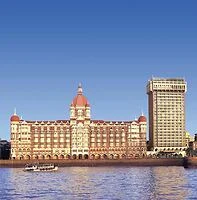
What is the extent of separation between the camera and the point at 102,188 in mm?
103625

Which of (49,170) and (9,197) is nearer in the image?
(9,197)

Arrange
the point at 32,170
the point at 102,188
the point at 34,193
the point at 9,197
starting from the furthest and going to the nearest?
1. the point at 32,170
2. the point at 102,188
3. the point at 34,193
4. the point at 9,197

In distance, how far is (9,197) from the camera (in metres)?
89.1

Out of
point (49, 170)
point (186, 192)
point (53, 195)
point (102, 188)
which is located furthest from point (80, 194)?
point (49, 170)

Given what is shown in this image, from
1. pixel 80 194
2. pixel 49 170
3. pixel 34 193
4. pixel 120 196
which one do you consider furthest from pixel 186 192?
pixel 49 170

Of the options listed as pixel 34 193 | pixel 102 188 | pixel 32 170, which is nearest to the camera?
pixel 34 193

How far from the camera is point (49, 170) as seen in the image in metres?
199

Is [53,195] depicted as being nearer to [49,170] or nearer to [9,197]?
[9,197]

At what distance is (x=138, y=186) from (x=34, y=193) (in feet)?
78.6

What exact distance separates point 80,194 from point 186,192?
59.4ft

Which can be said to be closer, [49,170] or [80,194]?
[80,194]

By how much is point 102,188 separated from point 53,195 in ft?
49.6

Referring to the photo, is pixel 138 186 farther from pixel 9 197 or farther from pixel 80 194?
pixel 9 197

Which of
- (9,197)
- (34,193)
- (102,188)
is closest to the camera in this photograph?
→ (9,197)
